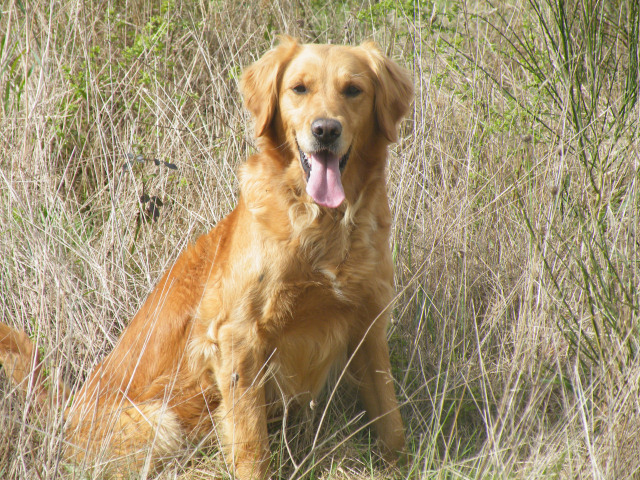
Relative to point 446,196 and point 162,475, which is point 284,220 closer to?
point 162,475

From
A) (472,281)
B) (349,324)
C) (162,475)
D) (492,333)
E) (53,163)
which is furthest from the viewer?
(53,163)

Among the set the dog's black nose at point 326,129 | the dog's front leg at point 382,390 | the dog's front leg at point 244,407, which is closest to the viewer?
the dog's black nose at point 326,129

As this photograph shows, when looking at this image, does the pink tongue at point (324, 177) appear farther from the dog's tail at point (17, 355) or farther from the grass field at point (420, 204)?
the dog's tail at point (17, 355)

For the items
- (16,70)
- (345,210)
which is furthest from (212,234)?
(16,70)

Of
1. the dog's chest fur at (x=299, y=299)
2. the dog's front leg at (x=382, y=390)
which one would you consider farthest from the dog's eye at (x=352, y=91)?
the dog's front leg at (x=382, y=390)

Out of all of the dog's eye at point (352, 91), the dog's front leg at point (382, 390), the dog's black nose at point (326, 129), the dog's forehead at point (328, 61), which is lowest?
the dog's front leg at point (382, 390)

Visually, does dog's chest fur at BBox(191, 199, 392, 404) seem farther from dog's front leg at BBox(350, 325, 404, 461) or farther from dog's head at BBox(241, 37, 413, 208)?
dog's head at BBox(241, 37, 413, 208)

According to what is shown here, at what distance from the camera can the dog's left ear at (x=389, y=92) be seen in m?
2.56

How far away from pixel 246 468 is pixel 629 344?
1444 millimetres

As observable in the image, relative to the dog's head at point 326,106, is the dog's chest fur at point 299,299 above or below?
below

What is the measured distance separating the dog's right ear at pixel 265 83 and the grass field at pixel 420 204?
781 millimetres

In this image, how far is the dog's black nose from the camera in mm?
2285

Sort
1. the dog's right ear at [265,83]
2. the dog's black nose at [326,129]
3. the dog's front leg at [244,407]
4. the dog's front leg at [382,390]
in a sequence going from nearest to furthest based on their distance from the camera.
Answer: the dog's black nose at [326,129] → the dog's front leg at [244,407] → the dog's right ear at [265,83] → the dog's front leg at [382,390]

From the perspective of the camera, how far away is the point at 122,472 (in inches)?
89.9
